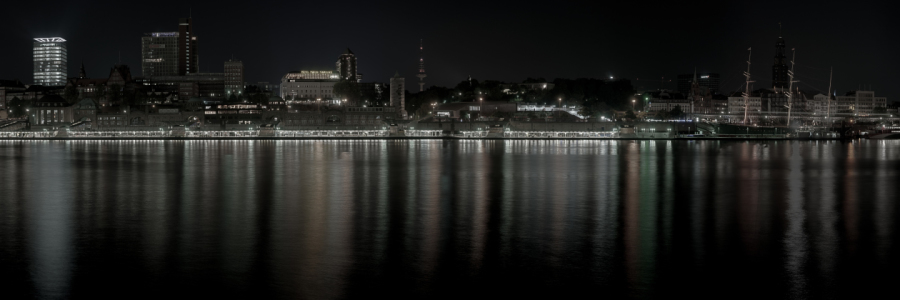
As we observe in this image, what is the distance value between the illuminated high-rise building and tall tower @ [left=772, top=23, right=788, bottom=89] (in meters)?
145

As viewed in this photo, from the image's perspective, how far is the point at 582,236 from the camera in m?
12.0

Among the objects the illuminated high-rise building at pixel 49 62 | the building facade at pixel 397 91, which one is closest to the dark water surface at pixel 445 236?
the building facade at pixel 397 91

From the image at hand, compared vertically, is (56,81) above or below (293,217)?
above

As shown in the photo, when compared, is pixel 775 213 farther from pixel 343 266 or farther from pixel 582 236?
pixel 343 266

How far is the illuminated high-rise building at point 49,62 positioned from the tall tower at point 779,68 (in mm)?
145389

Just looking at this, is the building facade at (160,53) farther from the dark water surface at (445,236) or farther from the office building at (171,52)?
the dark water surface at (445,236)

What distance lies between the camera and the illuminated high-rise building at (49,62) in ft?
541

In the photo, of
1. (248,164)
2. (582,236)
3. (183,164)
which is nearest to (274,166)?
(248,164)

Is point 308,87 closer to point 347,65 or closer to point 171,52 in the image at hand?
point 347,65

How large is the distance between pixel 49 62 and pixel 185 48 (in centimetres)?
3371

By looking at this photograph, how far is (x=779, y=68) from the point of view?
13125 centimetres

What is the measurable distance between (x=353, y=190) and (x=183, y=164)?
13.1 m

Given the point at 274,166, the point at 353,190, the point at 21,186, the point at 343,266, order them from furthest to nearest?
the point at 274,166 → the point at 21,186 → the point at 353,190 → the point at 343,266

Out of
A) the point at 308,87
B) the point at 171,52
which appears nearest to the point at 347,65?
the point at 308,87
